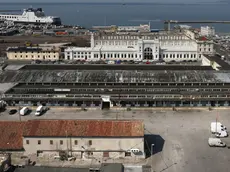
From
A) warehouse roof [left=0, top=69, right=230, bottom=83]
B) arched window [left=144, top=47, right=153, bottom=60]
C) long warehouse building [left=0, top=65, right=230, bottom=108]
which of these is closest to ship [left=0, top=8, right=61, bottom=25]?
arched window [left=144, top=47, right=153, bottom=60]

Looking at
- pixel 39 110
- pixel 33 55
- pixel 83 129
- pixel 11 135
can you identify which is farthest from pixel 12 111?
pixel 33 55

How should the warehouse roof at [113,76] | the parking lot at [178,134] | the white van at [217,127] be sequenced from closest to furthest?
1. the parking lot at [178,134]
2. the white van at [217,127]
3. the warehouse roof at [113,76]

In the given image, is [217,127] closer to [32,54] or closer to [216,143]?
[216,143]

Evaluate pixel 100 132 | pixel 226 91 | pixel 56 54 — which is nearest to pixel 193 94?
pixel 226 91

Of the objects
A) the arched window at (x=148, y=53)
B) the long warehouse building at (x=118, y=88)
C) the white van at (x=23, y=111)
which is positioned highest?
the arched window at (x=148, y=53)

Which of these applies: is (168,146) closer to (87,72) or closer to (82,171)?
(82,171)

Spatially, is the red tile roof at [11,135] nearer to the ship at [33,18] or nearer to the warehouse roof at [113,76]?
the warehouse roof at [113,76]

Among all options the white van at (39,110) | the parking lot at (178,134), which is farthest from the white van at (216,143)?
the white van at (39,110)
